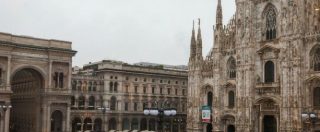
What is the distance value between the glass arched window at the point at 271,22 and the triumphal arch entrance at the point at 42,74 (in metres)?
27.5

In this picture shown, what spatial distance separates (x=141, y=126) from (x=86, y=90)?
14.0 metres

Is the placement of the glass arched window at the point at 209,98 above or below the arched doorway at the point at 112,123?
above

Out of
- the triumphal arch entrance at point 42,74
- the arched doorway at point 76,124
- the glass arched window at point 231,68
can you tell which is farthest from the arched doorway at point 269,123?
the arched doorway at point 76,124

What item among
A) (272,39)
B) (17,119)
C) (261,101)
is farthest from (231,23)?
(17,119)

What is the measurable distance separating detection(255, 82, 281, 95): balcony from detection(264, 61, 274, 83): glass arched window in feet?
2.79

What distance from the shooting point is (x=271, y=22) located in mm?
58938

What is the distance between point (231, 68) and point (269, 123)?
1015 centimetres

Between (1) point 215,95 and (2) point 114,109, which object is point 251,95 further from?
(2) point 114,109

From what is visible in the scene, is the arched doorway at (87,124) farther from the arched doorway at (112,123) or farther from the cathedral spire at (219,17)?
the cathedral spire at (219,17)

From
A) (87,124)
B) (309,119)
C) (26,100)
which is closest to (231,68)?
(309,119)

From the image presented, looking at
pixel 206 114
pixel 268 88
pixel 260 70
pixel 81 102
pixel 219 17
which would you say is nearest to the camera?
pixel 268 88

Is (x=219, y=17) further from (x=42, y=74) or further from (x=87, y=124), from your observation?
(x=87, y=124)

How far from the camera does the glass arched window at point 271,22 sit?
5828cm

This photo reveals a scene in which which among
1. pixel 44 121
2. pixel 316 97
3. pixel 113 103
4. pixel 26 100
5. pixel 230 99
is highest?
pixel 316 97
